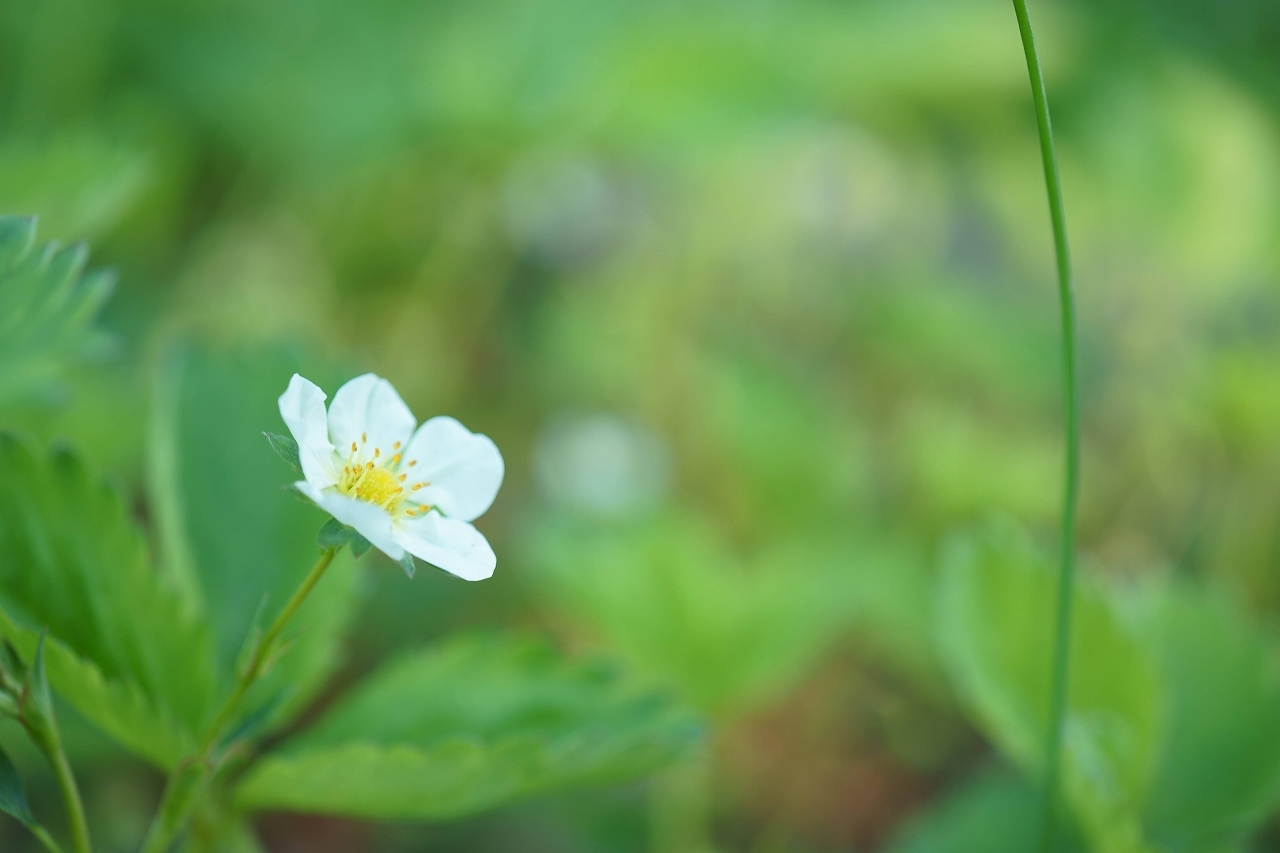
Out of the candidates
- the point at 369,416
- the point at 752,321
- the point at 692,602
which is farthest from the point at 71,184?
the point at 752,321

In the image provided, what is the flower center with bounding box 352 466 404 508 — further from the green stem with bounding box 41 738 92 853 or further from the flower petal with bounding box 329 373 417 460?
the green stem with bounding box 41 738 92 853

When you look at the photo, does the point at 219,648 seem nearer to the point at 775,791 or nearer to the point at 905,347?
the point at 775,791

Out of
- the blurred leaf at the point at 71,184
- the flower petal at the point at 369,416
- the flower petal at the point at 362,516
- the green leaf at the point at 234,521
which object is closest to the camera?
the flower petal at the point at 362,516

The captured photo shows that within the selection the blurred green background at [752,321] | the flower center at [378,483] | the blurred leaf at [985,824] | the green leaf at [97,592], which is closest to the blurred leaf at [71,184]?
the blurred green background at [752,321]

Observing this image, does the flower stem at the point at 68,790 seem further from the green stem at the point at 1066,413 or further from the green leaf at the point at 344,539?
the green stem at the point at 1066,413

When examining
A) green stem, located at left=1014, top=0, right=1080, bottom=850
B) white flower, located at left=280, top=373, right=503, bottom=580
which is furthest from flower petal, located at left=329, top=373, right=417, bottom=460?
green stem, located at left=1014, top=0, right=1080, bottom=850

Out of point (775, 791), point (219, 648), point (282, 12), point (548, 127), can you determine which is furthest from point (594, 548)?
point (282, 12)
